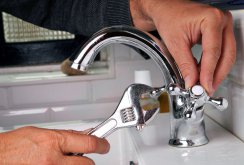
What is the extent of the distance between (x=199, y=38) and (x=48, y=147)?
0.28m

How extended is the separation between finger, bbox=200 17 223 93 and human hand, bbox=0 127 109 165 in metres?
0.18

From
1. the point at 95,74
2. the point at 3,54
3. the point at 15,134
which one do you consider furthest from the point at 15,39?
the point at 15,134

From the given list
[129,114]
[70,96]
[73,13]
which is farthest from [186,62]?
[70,96]

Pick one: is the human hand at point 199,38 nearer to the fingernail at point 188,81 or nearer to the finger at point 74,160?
the fingernail at point 188,81

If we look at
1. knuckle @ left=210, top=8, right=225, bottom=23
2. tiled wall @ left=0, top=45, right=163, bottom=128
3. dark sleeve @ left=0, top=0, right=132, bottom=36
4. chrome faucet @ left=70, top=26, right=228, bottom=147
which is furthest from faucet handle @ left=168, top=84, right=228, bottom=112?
tiled wall @ left=0, top=45, right=163, bottom=128

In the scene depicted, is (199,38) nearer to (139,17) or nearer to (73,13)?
(139,17)

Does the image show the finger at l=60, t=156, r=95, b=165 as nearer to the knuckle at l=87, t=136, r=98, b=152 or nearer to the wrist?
the knuckle at l=87, t=136, r=98, b=152

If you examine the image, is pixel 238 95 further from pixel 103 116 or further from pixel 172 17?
pixel 103 116

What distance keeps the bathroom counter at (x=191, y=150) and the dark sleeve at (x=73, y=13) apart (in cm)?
23

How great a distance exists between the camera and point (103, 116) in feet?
3.60

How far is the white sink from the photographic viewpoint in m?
0.62

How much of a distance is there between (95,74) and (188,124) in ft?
1.54

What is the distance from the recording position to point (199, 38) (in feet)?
2.09

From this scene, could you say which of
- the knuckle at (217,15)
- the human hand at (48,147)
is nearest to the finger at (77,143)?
the human hand at (48,147)
